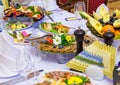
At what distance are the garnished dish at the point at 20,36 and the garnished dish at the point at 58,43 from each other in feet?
0.40

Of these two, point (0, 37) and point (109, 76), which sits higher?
point (0, 37)

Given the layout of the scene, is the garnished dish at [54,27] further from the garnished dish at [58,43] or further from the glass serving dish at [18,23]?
the garnished dish at [58,43]

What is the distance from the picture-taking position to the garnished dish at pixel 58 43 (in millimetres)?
1176

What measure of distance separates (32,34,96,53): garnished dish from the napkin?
0.36ft

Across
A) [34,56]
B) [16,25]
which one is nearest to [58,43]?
[34,56]

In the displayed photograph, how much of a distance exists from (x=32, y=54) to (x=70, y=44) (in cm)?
19

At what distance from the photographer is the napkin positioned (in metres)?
1.13

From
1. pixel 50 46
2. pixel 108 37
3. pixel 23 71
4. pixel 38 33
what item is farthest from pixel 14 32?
pixel 108 37

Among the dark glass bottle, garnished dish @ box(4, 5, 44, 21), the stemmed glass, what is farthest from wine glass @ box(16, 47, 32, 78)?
garnished dish @ box(4, 5, 44, 21)

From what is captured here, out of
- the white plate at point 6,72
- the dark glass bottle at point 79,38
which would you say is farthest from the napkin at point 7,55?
the dark glass bottle at point 79,38

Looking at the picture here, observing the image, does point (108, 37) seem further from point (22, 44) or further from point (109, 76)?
point (22, 44)

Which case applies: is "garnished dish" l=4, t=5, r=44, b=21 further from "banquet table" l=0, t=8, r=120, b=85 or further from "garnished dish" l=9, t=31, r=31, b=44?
"garnished dish" l=9, t=31, r=31, b=44

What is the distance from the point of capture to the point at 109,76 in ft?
3.43

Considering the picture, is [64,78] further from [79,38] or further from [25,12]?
[25,12]
